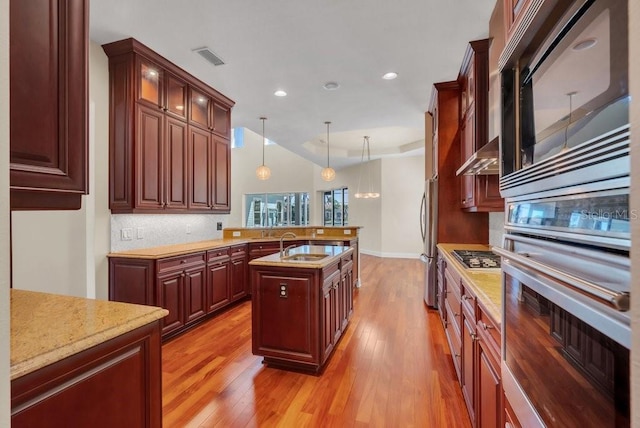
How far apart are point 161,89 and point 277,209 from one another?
23.7 ft

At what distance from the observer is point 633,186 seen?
1.27 feet

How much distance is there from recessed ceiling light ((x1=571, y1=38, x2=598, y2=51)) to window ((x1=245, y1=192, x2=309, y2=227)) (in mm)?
9318

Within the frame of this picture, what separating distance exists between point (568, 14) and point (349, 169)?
8949mm

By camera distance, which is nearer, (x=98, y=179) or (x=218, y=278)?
(x=98, y=179)

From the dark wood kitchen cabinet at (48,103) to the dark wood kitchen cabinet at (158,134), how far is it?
213 centimetres

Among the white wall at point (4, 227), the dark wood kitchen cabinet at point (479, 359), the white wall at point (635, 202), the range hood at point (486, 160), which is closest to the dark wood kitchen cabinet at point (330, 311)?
the dark wood kitchen cabinet at point (479, 359)

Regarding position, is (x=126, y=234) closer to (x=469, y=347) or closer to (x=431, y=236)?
(x=469, y=347)

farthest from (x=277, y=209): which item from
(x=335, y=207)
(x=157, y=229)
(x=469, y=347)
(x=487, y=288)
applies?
(x=487, y=288)

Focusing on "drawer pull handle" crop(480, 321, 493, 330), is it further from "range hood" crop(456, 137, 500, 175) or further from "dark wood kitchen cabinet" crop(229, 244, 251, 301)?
"dark wood kitchen cabinet" crop(229, 244, 251, 301)

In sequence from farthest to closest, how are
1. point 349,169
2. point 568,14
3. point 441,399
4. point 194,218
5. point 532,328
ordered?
1. point 349,169
2. point 194,218
3. point 441,399
4. point 532,328
5. point 568,14

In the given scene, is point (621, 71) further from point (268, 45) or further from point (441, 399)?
point (268, 45)

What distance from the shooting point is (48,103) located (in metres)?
0.89

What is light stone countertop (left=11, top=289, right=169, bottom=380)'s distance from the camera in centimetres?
81

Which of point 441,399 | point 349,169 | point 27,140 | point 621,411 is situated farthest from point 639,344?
point 349,169
